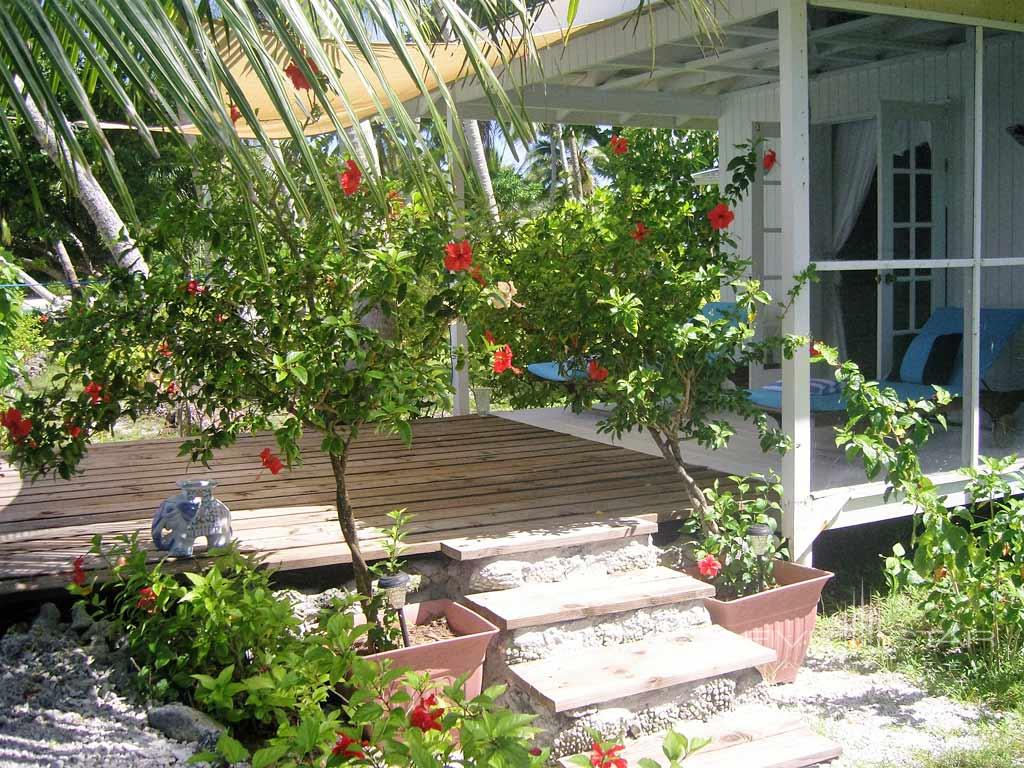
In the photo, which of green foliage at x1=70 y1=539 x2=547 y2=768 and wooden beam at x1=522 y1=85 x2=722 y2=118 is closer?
green foliage at x1=70 y1=539 x2=547 y2=768

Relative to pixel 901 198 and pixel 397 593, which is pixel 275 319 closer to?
pixel 397 593

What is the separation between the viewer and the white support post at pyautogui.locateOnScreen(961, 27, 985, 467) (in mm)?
4379

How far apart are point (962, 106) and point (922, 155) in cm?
34

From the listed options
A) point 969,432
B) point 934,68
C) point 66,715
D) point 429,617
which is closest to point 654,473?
point 969,432

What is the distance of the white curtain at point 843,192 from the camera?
427 centimetres

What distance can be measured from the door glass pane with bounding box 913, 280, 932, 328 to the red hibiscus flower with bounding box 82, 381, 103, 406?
3240mm

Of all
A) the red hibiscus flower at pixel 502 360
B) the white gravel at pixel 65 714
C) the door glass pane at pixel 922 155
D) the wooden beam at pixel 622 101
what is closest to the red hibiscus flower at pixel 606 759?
the white gravel at pixel 65 714

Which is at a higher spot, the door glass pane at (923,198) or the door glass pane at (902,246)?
the door glass pane at (923,198)

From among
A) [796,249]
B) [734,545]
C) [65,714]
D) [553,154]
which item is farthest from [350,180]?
[553,154]

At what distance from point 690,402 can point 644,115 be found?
12.1 ft

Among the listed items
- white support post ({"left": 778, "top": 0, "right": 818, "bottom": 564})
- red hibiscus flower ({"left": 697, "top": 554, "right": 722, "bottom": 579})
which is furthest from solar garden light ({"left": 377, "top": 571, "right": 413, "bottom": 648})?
white support post ({"left": 778, "top": 0, "right": 818, "bottom": 564})

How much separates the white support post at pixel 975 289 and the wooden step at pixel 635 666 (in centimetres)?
178

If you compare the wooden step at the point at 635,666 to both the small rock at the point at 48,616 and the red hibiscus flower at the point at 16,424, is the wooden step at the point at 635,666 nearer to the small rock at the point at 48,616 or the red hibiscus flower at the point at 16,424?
the small rock at the point at 48,616

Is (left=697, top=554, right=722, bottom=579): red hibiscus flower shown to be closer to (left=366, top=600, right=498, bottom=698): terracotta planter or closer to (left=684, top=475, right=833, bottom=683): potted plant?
(left=684, top=475, right=833, bottom=683): potted plant
